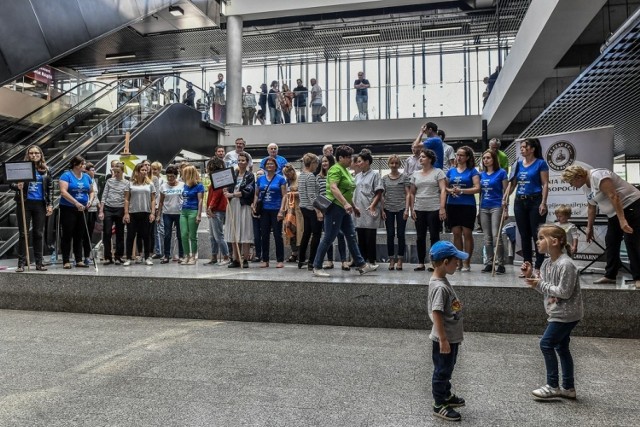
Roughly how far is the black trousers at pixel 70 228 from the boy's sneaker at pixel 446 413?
5726 mm

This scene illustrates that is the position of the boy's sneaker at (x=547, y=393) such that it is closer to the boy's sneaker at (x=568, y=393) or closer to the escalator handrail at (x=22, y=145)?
the boy's sneaker at (x=568, y=393)

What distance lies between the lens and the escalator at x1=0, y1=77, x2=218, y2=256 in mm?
11102

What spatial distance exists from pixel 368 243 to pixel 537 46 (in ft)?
19.7

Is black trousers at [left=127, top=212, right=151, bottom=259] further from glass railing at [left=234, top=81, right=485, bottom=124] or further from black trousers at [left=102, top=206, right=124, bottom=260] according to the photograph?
glass railing at [left=234, top=81, right=485, bottom=124]

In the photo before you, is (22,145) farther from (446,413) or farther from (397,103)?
(446,413)

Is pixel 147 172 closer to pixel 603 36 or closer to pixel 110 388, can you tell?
pixel 110 388

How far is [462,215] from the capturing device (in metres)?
5.89

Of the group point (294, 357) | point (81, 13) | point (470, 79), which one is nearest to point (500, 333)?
point (294, 357)

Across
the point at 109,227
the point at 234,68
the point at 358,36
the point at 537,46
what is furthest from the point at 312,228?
the point at 358,36

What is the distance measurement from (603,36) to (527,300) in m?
9.64

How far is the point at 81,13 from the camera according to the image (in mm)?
10820

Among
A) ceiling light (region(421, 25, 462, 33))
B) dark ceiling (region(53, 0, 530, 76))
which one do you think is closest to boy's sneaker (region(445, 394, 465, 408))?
dark ceiling (region(53, 0, 530, 76))

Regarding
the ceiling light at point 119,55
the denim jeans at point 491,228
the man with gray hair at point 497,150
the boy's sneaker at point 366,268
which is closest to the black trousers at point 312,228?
the boy's sneaker at point 366,268

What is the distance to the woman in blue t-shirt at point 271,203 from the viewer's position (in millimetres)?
6812
